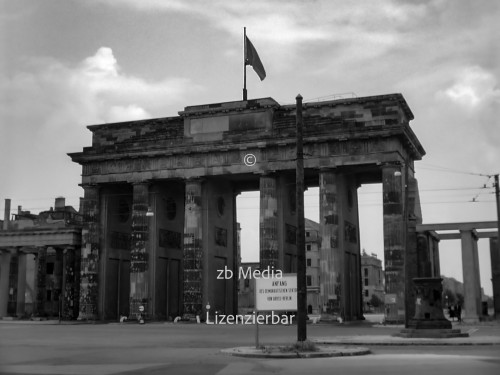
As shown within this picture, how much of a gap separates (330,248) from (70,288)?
2753 centimetres

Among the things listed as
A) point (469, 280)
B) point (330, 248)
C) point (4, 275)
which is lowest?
point (469, 280)

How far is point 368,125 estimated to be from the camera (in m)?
52.9

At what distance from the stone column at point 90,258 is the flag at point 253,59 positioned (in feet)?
60.1

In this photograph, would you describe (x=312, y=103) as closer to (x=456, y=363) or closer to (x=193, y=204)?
(x=193, y=204)

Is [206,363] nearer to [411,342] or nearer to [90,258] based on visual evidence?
[411,342]

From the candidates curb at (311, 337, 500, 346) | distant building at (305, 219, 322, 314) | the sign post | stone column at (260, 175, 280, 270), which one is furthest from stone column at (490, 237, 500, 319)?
distant building at (305, 219, 322, 314)

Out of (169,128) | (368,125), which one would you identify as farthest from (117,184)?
(368,125)

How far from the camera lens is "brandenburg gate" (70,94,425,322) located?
52.4 metres

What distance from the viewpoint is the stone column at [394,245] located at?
5006cm

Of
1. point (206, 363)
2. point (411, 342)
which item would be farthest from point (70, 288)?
point (206, 363)

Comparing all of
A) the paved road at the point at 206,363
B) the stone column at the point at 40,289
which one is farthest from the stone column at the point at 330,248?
the stone column at the point at 40,289

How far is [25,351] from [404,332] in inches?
721

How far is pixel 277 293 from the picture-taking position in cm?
2377

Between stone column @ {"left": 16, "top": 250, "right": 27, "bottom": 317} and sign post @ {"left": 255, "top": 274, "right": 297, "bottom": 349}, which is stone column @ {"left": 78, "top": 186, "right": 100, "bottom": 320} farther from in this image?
sign post @ {"left": 255, "top": 274, "right": 297, "bottom": 349}
